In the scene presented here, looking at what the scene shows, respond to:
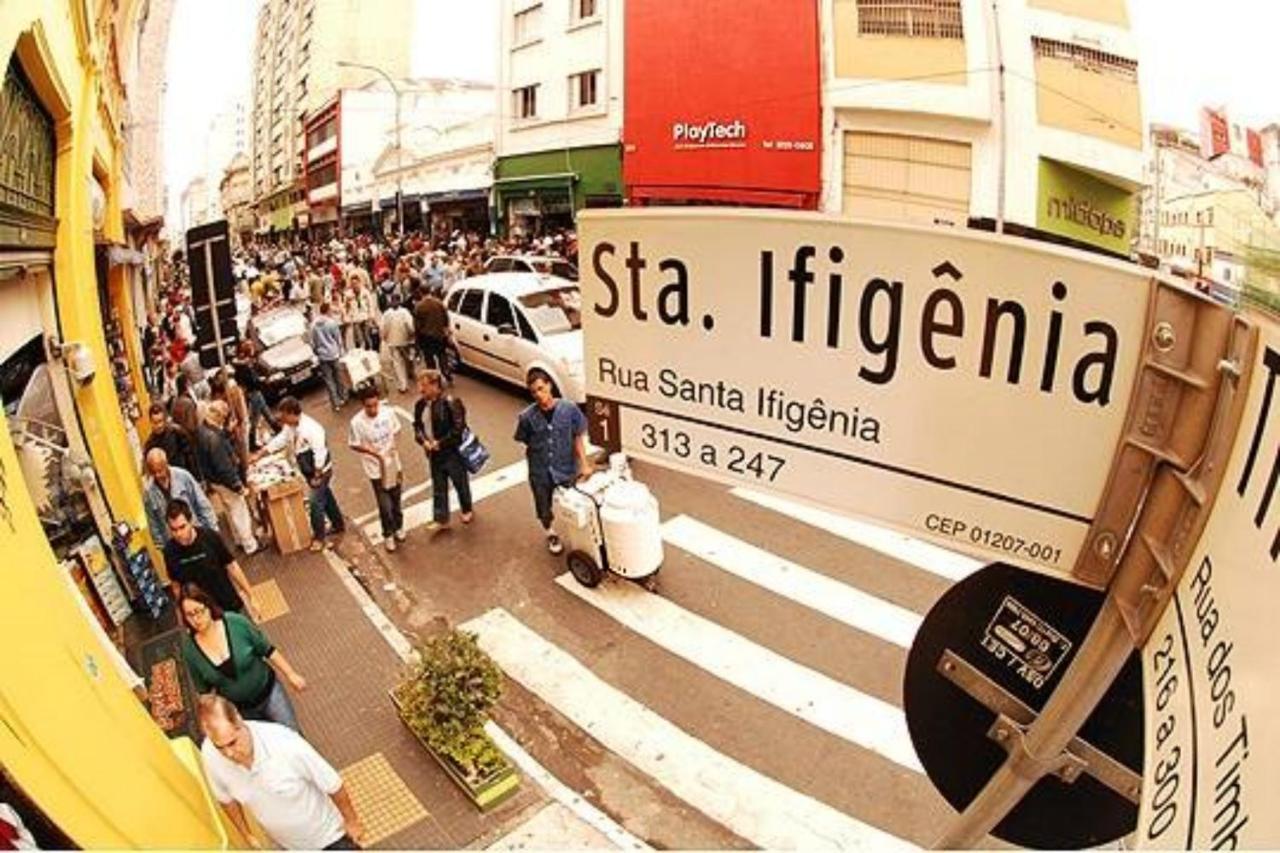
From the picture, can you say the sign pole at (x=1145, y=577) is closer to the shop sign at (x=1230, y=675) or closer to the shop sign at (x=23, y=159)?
the shop sign at (x=1230, y=675)

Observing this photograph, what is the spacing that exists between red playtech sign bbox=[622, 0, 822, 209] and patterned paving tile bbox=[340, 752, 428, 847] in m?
3.84

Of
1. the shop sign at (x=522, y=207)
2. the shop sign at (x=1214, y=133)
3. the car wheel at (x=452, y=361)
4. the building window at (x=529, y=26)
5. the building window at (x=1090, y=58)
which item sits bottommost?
the car wheel at (x=452, y=361)

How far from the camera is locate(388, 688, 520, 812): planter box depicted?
440 cm

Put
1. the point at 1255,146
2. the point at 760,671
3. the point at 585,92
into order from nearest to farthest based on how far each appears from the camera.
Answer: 1. the point at 1255,146
2. the point at 760,671
3. the point at 585,92

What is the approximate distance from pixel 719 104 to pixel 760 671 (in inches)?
155

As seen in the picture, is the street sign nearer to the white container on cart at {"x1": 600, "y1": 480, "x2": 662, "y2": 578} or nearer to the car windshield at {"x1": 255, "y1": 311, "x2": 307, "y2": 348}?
the white container on cart at {"x1": 600, "y1": 480, "x2": 662, "y2": 578}

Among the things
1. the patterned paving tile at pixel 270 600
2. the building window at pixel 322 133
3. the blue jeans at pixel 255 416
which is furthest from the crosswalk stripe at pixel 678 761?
the building window at pixel 322 133

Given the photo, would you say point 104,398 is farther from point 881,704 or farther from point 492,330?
point 881,704

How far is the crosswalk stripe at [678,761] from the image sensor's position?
167 inches

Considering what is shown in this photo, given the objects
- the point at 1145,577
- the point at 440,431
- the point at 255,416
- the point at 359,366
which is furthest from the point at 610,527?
the point at 255,416

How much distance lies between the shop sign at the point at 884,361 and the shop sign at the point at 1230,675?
269mm

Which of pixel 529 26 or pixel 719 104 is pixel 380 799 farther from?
pixel 529 26

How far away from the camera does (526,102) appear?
8.05 m

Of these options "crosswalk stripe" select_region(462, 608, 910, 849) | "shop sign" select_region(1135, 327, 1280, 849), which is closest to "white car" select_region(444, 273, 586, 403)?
"crosswalk stripe" select_region(462, 608, 910, 849)
